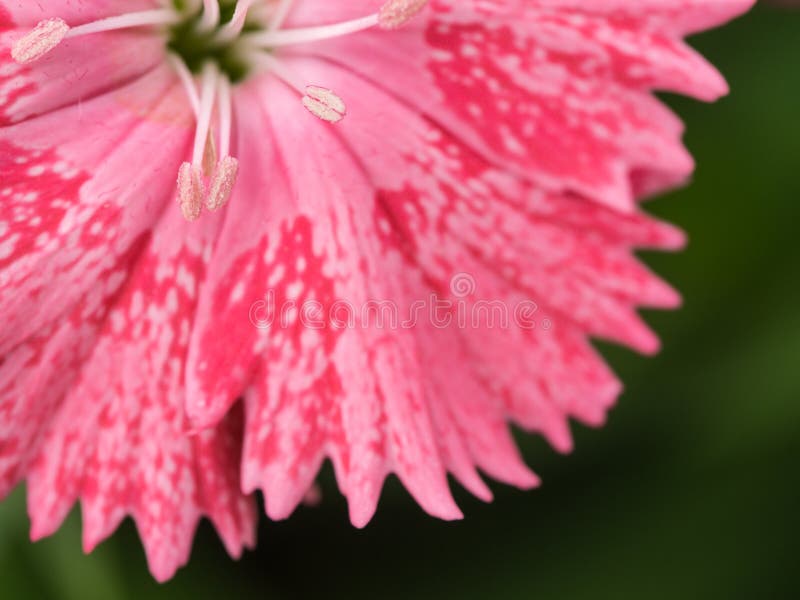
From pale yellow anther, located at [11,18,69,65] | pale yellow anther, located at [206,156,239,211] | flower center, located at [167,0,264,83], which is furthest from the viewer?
flower center, located at [167,0,264,83]

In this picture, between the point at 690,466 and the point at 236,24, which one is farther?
the point at 690,466

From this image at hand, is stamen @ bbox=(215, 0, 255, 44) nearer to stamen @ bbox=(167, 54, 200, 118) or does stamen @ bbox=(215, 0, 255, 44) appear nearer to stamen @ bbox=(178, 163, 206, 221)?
stamen @ bbox=(167, 54, 200, 118)

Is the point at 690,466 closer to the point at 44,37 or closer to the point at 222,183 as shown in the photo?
the point at 222,183

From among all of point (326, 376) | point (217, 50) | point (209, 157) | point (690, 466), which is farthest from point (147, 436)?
point (690, 466)

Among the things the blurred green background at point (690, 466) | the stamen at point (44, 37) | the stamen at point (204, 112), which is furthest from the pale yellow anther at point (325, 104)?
the blurred green background at point (690, 466)

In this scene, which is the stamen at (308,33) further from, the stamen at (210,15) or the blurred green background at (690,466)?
the blurred green background at (690,466)

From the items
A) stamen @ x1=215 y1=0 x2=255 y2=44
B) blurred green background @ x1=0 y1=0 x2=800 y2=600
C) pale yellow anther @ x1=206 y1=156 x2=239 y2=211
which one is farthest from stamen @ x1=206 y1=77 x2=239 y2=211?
blurred green background @ x1=0 y1=0 x2=800 y2=600

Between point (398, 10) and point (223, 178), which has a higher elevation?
point (398, 10)
